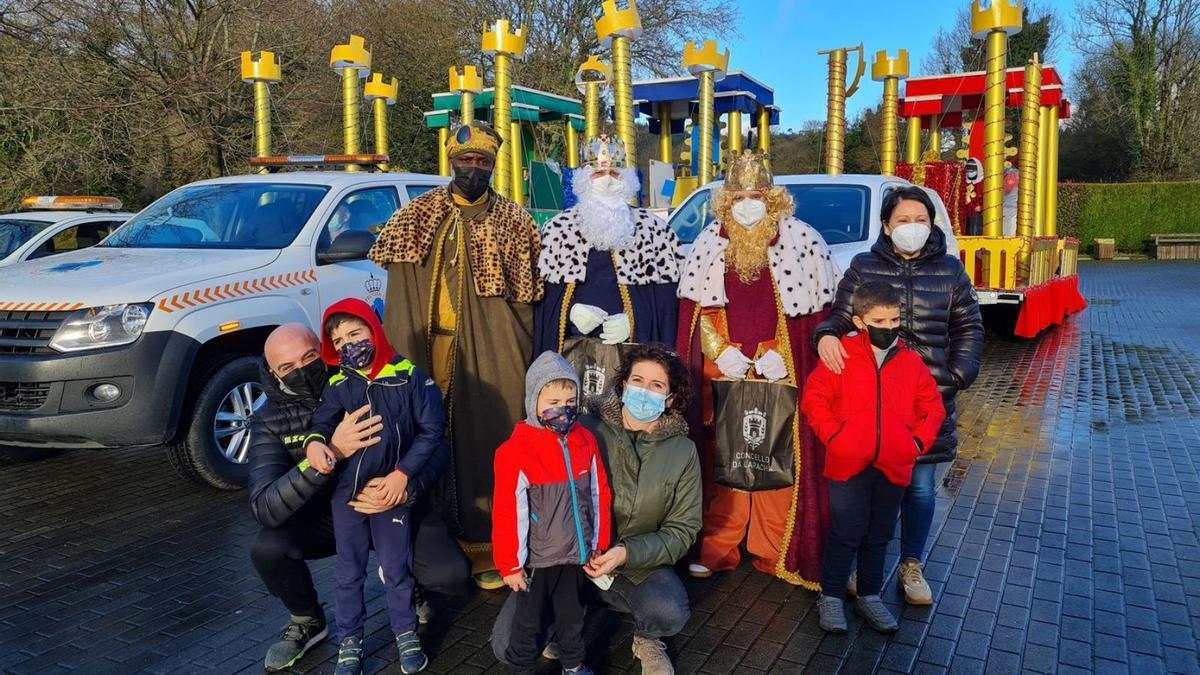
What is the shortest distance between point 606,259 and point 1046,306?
10157mm

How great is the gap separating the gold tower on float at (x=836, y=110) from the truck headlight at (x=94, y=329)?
332 inches

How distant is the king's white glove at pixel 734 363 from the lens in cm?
396

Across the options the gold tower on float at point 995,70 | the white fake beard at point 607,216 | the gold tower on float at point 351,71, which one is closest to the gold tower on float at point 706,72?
the gold tower on float at point 995,70

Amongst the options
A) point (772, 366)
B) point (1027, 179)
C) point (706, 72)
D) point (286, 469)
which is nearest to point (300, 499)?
point (286, 469)

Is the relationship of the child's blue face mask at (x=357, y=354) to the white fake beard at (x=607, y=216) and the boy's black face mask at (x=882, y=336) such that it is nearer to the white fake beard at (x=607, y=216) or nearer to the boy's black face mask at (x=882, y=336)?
the white fake beard at (x=607, y=216)

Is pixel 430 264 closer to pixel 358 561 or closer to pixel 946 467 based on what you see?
pixel 358 561

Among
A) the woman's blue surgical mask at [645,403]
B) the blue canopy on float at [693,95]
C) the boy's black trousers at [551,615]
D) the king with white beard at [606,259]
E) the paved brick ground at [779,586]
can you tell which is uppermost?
the blue canopy on float at [693,95]

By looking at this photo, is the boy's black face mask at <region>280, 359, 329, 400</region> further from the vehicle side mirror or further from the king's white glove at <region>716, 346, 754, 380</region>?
the vehicle side mirror

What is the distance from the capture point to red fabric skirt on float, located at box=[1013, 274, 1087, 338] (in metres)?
11.4

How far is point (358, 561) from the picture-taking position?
11.0 ft

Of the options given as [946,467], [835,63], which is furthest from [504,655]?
[835,63]

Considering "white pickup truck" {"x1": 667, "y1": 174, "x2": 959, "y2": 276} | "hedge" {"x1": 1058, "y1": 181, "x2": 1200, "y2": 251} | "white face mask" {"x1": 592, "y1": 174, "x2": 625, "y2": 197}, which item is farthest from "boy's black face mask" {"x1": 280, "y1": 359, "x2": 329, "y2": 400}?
"hedge" {"x1": 1058, "y1": 181, "x2": 1200, "y2": 251}

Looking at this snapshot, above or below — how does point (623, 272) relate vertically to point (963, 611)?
above

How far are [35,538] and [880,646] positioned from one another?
14.4ft
